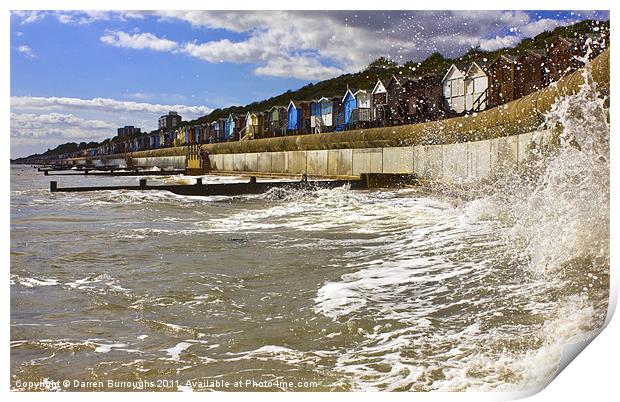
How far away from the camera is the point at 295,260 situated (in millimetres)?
3477

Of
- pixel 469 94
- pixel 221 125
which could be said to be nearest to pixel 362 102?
pixel 469 94

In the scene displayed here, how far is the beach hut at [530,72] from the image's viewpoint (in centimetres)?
342

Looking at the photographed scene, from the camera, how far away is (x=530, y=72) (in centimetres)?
368

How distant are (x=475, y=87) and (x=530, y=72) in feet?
3.10

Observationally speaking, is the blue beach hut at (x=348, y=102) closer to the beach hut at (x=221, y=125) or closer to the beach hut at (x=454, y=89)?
the beach hut at (x=454, y=89)

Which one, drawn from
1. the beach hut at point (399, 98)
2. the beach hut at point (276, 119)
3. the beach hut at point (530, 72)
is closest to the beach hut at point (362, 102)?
the beach hut at point (399, 98)

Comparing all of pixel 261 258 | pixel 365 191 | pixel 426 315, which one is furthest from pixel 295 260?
pixel 365 191

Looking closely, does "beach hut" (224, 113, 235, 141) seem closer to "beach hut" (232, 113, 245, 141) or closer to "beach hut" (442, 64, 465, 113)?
"beach hut" (232, 113, 245, 141)

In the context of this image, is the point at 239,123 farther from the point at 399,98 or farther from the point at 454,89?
the point at 454,89

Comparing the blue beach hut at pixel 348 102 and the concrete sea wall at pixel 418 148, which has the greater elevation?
the blue beach hut at pixel 348 102

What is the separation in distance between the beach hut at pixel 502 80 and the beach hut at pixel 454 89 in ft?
0.69

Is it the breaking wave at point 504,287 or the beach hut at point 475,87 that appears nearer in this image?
the breaking wave at point 504,287
